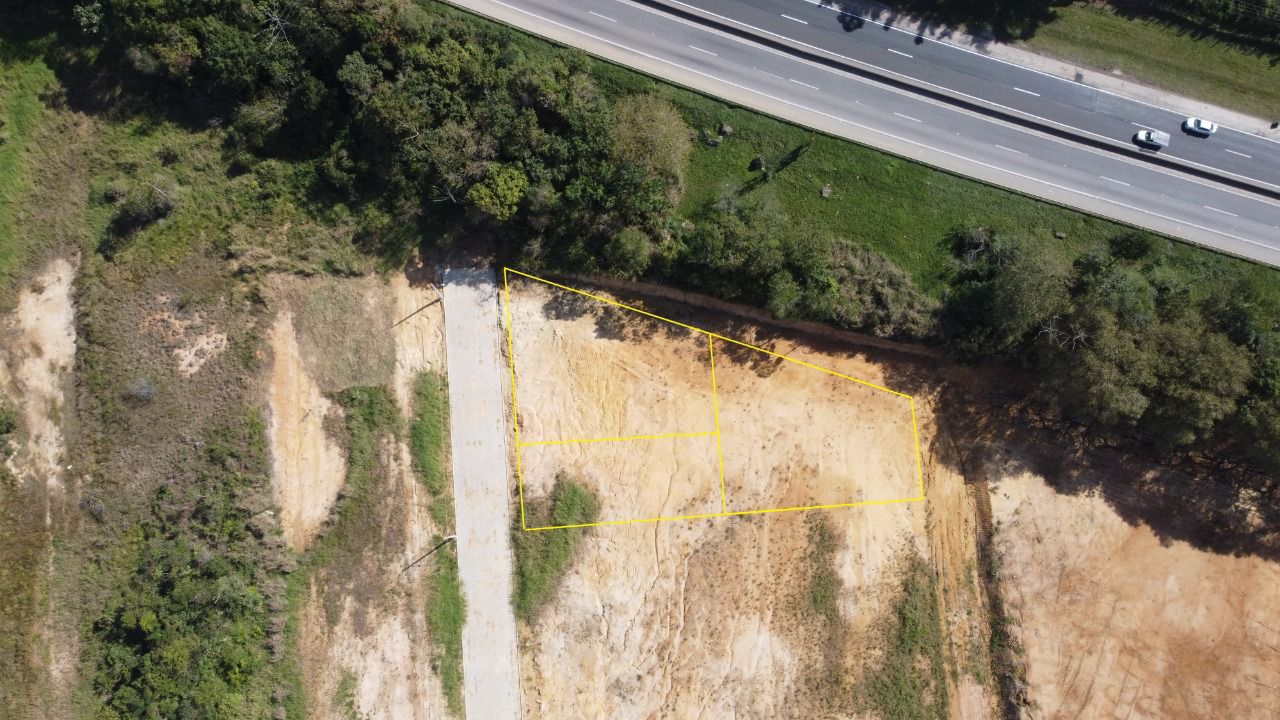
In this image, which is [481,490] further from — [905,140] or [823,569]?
[905,140]

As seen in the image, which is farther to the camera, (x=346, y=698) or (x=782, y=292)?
(x=782, y=292)

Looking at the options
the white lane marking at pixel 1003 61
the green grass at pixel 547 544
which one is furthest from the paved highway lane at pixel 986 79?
the green grass at pixel 547 544

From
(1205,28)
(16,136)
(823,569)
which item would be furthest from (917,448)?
(16,136)

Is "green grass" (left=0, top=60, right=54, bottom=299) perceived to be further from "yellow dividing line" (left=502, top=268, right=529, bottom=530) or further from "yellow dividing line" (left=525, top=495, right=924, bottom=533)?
"yellow dividing line" (left=525, top=495, right=924, bottom=533)

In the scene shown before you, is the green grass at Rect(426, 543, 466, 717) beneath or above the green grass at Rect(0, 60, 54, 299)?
beneath

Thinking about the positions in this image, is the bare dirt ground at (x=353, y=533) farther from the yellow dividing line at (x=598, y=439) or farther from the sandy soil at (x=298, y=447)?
the yellow dividing line at (x=598, y=439)

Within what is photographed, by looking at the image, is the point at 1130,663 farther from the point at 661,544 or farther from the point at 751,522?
the point at 661,544

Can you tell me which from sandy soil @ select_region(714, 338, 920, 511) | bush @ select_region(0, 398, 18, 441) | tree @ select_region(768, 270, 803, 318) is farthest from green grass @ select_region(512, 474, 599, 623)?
bush @ select_region(0, 398, 18, 441)
